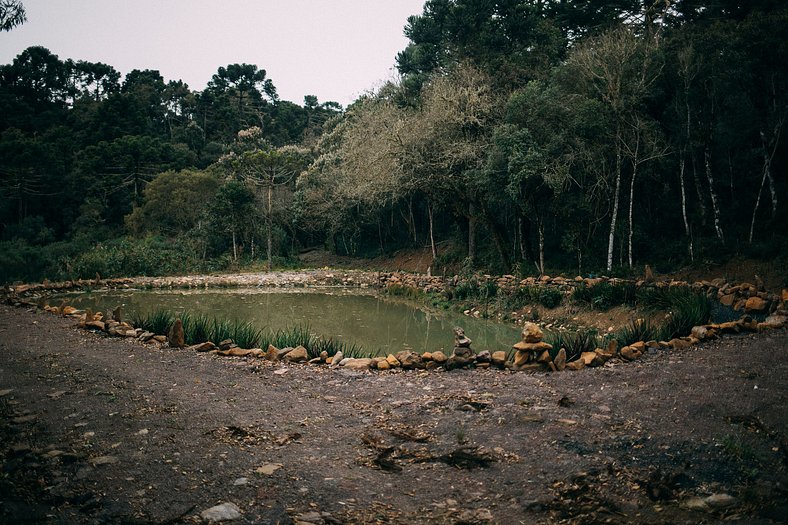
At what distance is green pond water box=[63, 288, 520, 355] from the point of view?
10922mm

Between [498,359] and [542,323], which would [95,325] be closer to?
[498,359]

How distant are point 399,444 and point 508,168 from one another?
1461cm

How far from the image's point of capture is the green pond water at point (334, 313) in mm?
10922

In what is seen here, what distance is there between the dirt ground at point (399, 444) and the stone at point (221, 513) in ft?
0.16

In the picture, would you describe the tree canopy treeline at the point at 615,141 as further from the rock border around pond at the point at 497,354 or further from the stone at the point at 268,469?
the stone at the point at 268,469

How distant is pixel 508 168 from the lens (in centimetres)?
1745

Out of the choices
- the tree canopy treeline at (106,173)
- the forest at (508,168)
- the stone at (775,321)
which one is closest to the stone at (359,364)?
the stone at (775,321)

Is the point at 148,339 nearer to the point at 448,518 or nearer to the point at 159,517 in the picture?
the point at 159,517

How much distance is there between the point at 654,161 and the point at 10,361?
20.0 metres

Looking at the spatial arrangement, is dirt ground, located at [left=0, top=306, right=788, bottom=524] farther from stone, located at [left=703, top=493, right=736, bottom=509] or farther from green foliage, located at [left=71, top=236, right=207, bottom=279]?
green foliage, located at [left=71, top=236, right=207, bottom=279]

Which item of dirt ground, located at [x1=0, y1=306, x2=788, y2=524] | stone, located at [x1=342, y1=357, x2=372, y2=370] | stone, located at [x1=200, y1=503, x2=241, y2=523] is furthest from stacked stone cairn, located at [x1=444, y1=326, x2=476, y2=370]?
stone, located at [x1=200, y1=503, x2=241, y2=523]

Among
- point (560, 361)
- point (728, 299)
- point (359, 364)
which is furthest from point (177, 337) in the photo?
point (728, 299)

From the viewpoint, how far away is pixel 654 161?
60.6 feet

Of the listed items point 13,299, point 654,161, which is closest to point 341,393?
point 13,299
